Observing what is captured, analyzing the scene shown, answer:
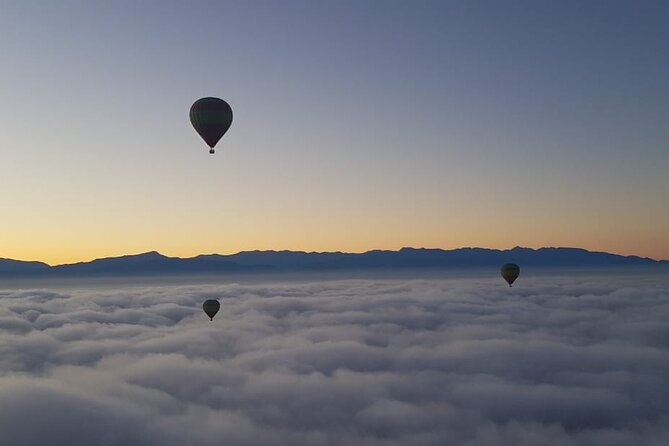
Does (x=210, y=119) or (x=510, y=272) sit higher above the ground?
(x=210, y=119)

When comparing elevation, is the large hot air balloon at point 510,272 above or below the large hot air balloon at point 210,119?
below

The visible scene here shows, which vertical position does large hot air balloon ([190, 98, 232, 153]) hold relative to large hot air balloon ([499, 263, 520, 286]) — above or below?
above

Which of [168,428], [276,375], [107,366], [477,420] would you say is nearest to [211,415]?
[168,428]

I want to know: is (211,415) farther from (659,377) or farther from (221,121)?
(659,377)

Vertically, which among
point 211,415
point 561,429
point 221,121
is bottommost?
point 561,429

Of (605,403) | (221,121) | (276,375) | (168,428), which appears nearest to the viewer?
(221,121)

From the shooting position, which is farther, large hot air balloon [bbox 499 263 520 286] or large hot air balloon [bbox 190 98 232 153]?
large hot air balloon [bbox 499 263 520 286]

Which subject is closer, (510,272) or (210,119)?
(210,119)

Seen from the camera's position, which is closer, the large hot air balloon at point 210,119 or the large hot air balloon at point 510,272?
the large hot air balloon at point 210,119
